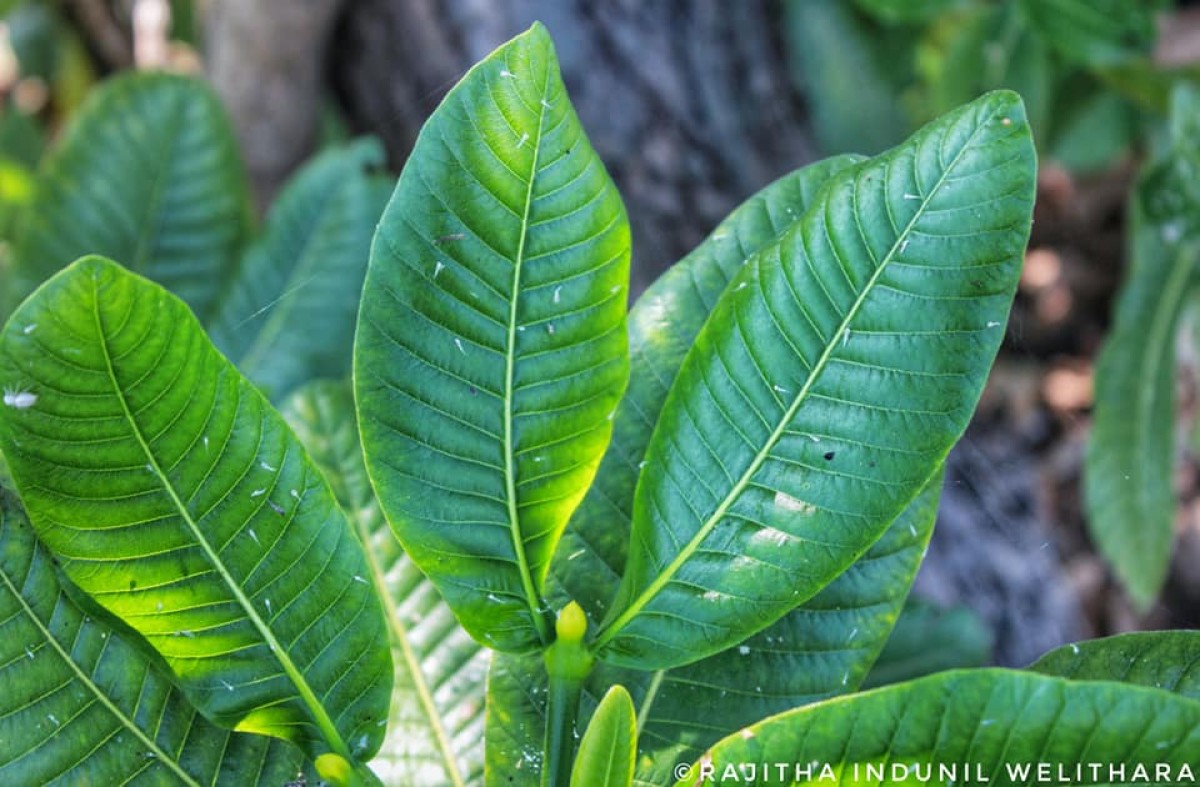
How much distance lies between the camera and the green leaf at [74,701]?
1.75 feet

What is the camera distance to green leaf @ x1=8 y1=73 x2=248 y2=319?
1.11m

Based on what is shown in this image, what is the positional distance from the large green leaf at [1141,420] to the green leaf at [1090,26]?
0.22m

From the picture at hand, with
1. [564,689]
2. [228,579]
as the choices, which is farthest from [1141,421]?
[228,579]

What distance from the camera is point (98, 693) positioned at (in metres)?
0.55

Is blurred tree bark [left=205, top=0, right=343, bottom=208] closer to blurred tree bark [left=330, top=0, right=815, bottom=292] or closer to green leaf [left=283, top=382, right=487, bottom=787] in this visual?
blurred tree bark [left=330, top=0, right=815, bottom=292]

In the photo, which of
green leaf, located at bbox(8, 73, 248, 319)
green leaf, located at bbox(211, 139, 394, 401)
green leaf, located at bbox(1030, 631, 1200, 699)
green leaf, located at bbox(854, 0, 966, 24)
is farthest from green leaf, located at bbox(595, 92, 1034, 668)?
green leaf, located at bbox(854, 0, 966, 24)

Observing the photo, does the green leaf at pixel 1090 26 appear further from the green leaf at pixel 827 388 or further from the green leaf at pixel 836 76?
the green leaf at pixel 827 388

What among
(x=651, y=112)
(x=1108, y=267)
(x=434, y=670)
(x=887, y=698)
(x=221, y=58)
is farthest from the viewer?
(x=1108, y=267)

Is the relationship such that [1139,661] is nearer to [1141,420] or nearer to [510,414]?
[510,414]

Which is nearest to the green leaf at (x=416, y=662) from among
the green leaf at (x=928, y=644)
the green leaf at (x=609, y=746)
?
the green leaf at (x=609, y=746)

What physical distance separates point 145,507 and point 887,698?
1.15ft

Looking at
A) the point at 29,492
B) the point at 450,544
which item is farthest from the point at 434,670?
the point at 29,492

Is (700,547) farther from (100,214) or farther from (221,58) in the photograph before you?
(221,58)

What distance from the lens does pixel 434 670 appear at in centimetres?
69
